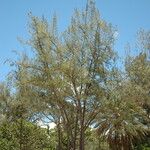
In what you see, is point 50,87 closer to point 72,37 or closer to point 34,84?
point 34,84

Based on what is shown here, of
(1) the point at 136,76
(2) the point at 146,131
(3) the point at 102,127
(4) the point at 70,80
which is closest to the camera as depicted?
(4) the point at 70,80

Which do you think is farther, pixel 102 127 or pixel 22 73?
pixel 102 127

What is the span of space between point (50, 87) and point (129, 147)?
16.2 metres

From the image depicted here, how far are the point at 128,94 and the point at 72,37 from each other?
3.76 metres

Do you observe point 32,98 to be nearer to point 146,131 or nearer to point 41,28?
point 41,28

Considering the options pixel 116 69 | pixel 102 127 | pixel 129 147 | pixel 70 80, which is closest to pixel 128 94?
pixel 116 69

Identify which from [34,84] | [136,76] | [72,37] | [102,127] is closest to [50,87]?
[34,84]

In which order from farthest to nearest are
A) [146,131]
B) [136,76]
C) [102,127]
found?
[146,131] → [102,127] → [136,76]

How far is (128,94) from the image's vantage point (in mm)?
19891

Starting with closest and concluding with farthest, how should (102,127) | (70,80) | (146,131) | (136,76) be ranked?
1. (70,80)
2. (136,76)
3. (102,127)
4. (146,131)

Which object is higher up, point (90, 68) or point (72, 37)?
point (72, 37)

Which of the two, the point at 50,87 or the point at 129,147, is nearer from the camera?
the point at 50,87

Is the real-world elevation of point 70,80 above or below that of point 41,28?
below

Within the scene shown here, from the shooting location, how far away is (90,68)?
64.5 feet
